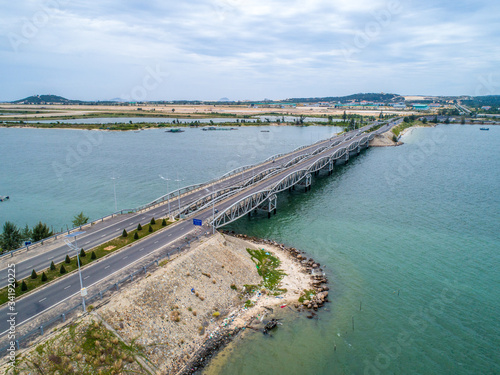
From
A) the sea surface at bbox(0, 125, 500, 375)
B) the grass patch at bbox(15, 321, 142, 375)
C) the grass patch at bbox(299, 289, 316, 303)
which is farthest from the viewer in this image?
the grass patch at bbox(299, 289, 316, 303)

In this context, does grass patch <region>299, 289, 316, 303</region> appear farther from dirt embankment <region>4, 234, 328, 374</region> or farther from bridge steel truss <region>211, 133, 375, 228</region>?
bridge steel truss <region>211, 133, 375, 228</region>

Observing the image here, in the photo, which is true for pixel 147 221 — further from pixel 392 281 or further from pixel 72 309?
pixel 392 281

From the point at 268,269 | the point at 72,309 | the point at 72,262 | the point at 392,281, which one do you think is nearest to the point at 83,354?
the point at 72,309

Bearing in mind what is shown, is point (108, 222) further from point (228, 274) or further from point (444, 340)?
point (444, 340)

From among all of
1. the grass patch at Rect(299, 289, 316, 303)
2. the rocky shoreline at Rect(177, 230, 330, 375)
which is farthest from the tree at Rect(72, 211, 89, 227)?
the grass patch at Rect(299, 289, 316, 303)

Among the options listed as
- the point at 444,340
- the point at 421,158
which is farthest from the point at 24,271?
the point at 421,158

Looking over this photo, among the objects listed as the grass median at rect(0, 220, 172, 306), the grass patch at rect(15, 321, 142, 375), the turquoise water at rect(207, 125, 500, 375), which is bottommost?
the turquoise water at rect(207, 125, 500, 375)
